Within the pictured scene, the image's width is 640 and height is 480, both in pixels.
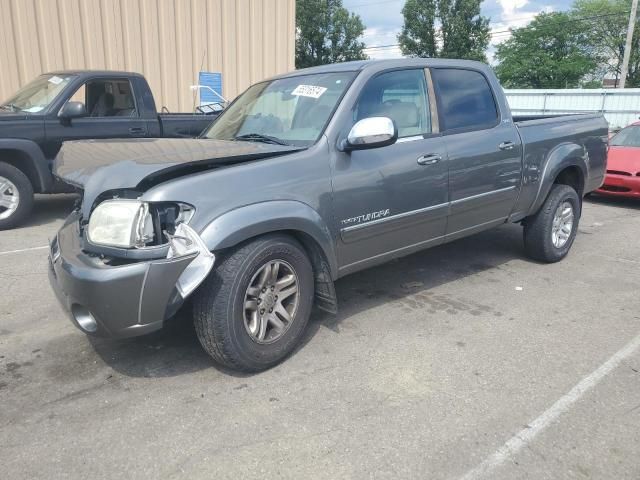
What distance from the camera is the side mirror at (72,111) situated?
21.0ft

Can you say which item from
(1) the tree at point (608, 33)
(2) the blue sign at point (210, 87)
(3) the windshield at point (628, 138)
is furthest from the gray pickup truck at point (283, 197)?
(1) the tree at point (608, 33)

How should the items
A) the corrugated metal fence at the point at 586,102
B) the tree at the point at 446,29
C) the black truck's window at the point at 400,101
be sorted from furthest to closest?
1. the tree at the point at 446,29
2. the corrugated metal fence at the point at 586,102
3. the black truck's window at the point at 400,101

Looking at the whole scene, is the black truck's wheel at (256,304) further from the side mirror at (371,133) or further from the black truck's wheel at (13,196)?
the black truck's wheel at (13,196)

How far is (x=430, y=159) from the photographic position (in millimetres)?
3844

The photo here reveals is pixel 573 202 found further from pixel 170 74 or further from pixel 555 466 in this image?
pixel 170 74

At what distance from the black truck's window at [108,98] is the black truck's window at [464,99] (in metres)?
4.57

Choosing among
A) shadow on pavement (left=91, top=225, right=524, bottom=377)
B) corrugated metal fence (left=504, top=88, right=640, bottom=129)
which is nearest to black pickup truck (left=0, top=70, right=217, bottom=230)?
shadow on pavement (left=91, top=225, right=524, bottom=377)

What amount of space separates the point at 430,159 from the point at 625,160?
6.42 m

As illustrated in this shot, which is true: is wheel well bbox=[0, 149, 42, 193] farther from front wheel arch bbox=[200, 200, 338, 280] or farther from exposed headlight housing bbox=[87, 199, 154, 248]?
front wheel arch bbox=[200, 200, 338, 280]

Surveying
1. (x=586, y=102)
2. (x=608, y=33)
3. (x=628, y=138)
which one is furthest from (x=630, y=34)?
(x=608, y=33)

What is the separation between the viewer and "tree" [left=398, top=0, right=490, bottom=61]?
1863 inches

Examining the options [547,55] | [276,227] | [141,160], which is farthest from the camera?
[547,55]

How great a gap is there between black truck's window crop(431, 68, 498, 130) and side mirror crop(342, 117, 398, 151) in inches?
37.5

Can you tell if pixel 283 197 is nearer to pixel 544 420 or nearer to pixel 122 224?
pixel 122 224
